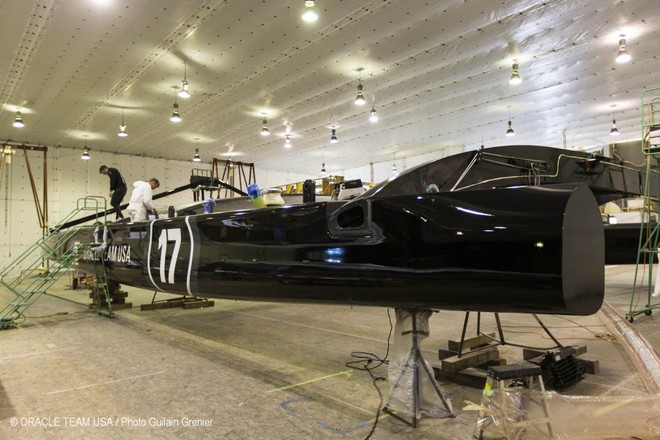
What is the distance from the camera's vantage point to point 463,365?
2.83 m

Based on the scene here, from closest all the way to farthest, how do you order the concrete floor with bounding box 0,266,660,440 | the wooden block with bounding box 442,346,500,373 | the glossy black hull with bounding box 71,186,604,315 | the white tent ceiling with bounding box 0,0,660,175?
the glossy black hull with bounding box 71,186,604,315 < the concrete floor with bounding box 0,266,660,440 < the wooden block with bounding box 442,346,500,373 < the white tent ceiling with bounding box 0,0,660,175

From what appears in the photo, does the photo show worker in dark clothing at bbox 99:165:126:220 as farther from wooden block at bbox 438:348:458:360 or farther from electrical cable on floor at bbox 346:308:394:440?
wooden block at bbox 438:348:458:360

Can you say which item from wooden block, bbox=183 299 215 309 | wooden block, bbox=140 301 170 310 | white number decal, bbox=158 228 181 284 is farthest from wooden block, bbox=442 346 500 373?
wooden block, bbox=140 301 170 310

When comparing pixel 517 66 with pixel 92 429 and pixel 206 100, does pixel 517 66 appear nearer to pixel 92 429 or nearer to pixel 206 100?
pixel 206 100

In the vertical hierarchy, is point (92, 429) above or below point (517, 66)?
below

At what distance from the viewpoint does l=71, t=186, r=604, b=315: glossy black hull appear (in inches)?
66.3

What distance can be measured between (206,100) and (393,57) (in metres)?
4.76

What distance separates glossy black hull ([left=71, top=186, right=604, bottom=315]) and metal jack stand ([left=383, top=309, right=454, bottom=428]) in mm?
251

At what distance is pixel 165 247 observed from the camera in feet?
12.2

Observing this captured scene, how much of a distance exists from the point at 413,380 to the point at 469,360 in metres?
0.89

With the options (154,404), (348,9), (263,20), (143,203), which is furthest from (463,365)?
(263,20)

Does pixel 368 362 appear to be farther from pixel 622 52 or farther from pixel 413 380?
pixel 622 52

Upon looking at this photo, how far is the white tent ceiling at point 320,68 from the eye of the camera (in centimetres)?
607

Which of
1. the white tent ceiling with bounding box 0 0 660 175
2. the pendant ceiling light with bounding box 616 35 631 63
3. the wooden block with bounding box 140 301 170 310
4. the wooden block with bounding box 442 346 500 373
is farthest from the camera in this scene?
the pendant ceiling light with bounding box 616 35 631 63
